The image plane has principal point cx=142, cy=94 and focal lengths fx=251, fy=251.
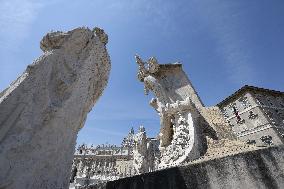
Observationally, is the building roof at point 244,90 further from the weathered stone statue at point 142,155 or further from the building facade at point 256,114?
the weathered stone statue at point 142,155

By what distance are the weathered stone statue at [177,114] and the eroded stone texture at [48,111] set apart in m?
2.99

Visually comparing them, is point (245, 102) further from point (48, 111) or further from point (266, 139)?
point (48, 111)

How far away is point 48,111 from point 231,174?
2177 millimetres

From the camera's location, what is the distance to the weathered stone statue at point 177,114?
6215mm

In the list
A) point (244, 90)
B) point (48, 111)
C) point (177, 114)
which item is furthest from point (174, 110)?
point (244, 90)

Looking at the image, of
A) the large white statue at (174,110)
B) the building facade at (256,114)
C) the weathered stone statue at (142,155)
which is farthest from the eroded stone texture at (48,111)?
the building facade at (256,114)

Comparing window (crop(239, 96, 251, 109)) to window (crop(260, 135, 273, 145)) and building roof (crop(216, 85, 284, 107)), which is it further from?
window (crop(260, 135, 273, 145))

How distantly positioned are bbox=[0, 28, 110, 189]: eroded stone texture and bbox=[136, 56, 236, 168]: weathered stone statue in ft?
9.80

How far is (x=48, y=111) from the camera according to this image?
305 centimetres

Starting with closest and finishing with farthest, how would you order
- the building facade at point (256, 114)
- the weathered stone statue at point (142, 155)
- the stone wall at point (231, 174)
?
the stone wall at point (231, 174) < the weathered stone statue at point (142, 155) < the building facade at point (256, 114)

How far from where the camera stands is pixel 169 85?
8828 millimetres

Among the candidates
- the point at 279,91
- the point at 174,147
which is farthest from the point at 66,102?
the point at 279,91

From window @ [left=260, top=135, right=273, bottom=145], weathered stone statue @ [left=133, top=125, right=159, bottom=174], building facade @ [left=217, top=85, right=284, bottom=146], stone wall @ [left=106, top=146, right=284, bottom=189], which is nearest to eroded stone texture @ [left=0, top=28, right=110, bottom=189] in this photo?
stone wall @ [left=106, top=146, right=284, bottom=189]

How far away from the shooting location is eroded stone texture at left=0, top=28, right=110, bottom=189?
8.59 feet
